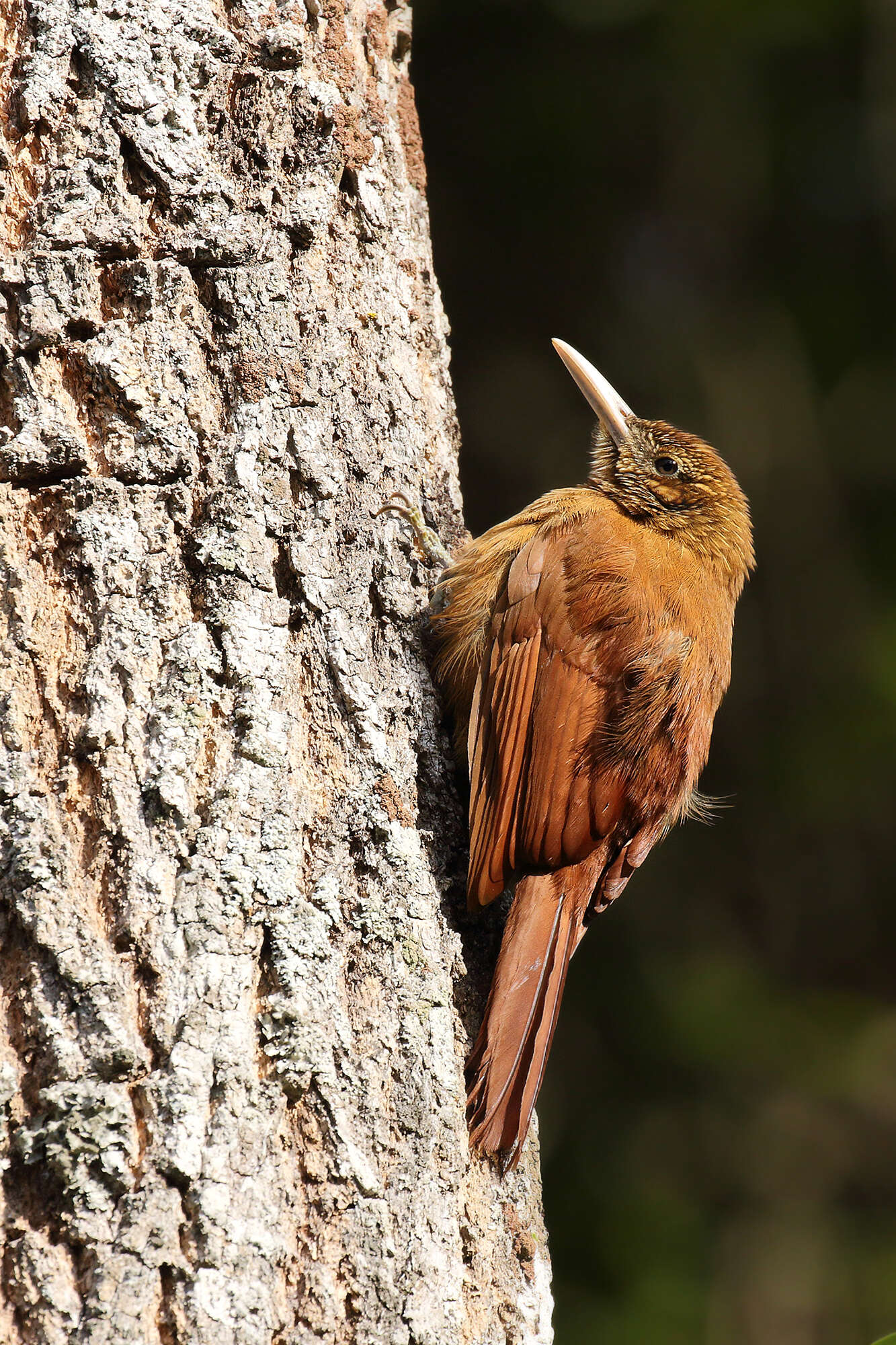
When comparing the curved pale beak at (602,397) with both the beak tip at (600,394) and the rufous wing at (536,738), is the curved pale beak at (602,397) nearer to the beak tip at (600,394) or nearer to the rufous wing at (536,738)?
the beak tip at (600,394)

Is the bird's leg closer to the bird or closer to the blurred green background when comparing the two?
the bird

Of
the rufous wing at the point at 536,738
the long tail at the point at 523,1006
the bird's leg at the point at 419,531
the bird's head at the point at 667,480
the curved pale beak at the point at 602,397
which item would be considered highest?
the curved pale beak at the point at 602,397

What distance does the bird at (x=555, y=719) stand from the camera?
2178mm

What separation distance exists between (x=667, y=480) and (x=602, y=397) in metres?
0.32

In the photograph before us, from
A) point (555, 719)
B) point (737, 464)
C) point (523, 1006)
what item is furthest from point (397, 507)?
point (737, 464)

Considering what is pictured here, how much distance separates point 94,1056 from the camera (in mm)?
1629

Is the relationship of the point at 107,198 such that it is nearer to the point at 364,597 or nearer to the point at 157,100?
the point at 157,100

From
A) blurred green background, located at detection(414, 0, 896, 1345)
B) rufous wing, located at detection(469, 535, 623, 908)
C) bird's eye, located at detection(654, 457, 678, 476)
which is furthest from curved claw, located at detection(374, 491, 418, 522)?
blurred green background, located at detection(414, 0, 896, 1345)

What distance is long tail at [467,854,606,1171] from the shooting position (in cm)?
201

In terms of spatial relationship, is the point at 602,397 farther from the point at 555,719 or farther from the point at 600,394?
the point at 555,719

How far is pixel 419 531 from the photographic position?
8.23 feet

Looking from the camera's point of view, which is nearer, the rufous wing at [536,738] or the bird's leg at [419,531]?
the rufous wing at [536,738]

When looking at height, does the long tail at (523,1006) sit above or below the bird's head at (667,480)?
below

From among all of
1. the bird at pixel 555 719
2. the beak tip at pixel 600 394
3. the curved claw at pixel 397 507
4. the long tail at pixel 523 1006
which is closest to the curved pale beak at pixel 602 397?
the beak tip at pixel 600 394
